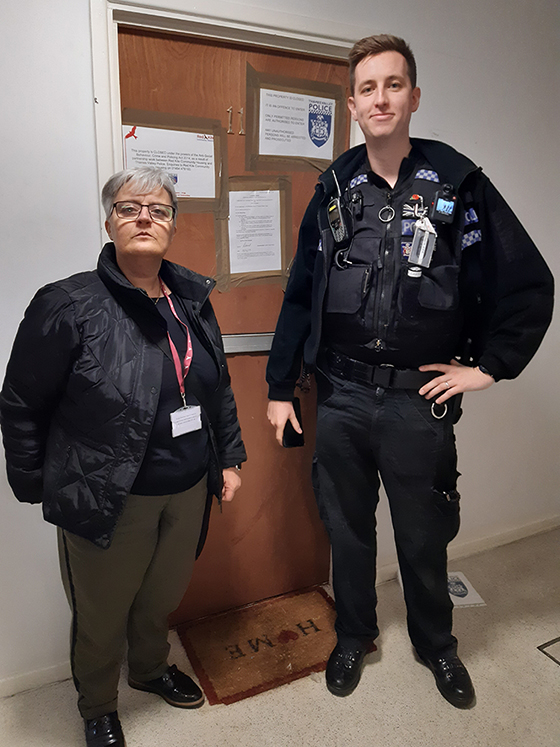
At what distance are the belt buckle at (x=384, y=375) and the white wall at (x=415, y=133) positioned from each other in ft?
2.97

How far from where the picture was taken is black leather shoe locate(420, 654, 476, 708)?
1.64 m

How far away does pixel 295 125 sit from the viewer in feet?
6.05

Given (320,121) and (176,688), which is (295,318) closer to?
(320,121)

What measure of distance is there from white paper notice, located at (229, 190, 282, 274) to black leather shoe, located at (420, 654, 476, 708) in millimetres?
1418

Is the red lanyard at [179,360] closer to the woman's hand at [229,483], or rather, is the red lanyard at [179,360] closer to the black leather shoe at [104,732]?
the woman's hand at [229,483]

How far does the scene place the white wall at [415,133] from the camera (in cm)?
146

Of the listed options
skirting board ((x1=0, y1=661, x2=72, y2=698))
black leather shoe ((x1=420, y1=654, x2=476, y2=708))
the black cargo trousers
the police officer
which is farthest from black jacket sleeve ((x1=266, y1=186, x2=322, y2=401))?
skirting board ((x1=0, y1=661, x2=72, y2=698))

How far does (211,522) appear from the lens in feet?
6.51

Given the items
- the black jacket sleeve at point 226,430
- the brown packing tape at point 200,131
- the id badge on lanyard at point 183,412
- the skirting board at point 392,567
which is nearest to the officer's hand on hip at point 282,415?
the black jacket sleeve at point 226,430

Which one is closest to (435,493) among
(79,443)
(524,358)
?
(524,358)

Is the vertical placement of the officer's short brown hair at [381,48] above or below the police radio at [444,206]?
above

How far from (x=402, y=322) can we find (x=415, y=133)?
0.94m

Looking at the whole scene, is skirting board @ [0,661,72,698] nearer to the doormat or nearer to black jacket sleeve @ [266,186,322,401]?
the doormat

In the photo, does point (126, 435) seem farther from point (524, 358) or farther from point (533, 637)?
point (533, 637)
